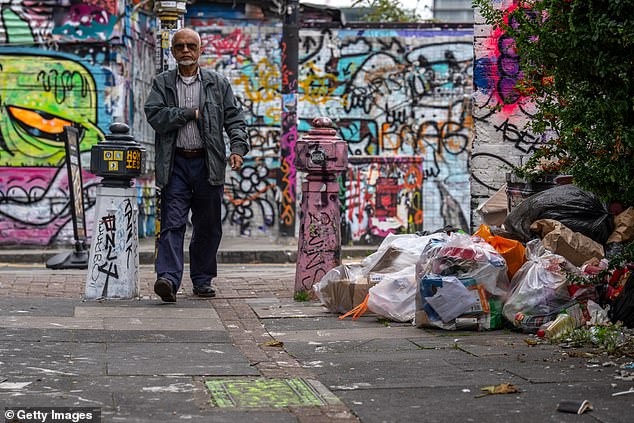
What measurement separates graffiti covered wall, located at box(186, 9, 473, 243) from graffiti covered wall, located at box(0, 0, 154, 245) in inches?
123

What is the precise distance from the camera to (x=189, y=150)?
873 centimetres

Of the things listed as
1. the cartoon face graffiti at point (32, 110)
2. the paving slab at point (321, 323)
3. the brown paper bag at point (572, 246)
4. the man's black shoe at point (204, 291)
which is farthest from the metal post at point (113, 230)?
the cartoon face graffiti at point (32, 110)

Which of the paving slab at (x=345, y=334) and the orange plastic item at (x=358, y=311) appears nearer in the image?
the paving slab at (x=345, y=334)

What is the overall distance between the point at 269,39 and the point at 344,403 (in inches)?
606

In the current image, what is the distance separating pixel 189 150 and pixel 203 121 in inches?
10.1

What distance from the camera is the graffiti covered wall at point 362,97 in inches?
779

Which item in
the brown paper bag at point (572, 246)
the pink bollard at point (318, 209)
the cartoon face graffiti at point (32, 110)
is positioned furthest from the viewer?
the cartoon face graffiti at point (32, 110)

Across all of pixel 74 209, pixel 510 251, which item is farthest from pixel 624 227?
pixel 74 209

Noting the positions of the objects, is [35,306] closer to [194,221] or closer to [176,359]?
[194,221]

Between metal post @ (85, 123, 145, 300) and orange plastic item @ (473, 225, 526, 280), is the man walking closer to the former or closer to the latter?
metal post @ (85, 123, 145, 300)

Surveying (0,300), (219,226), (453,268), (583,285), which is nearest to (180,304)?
(219,226)

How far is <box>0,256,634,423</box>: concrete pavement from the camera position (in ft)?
15.7

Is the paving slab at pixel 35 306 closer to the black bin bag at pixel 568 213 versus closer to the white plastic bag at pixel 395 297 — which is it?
the white plastic bag at pixel 395 297

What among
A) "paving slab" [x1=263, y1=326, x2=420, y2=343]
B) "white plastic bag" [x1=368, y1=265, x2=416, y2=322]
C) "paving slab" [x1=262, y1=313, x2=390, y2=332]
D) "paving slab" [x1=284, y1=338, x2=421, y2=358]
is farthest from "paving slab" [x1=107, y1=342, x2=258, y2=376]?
"white plastic bag" [x1=368, y1=265, x2=416, y2=322]
